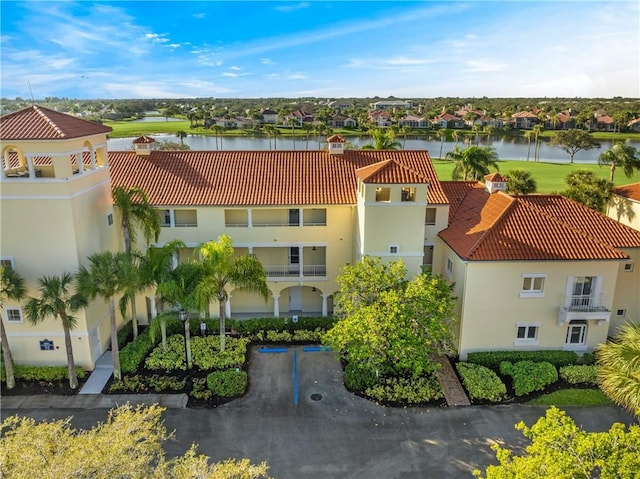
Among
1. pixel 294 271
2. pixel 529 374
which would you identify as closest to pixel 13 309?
pixel 294 271

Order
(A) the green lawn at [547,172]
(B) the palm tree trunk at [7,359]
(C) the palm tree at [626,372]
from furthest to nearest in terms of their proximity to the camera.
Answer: (A) the green lawn at [547,172]
(B) the palm tree trunk at [7,359]
(C) the palm tree at [626,372]

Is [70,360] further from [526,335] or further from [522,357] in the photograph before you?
[526,335]

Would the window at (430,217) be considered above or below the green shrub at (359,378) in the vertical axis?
above

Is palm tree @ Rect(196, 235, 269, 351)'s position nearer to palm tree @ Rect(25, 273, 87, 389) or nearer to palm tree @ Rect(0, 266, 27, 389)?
palm tree @ Rect(25, 273, 87, 389)

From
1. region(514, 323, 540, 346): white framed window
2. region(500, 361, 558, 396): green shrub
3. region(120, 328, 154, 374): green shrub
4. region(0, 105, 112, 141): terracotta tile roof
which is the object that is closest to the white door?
region(120, 328, 154, 374): green shrub

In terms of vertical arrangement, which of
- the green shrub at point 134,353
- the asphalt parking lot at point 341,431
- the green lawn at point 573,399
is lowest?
the asphalt parking lot at point 341,431

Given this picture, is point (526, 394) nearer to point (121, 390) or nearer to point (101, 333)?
point (121, 390)

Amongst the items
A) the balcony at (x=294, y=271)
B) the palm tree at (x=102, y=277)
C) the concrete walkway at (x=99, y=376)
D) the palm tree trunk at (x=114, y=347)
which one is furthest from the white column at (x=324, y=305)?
the concrete walkway at (x=99, y=376)

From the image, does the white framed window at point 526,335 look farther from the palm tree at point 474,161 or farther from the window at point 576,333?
the palm tree at point 474,161
